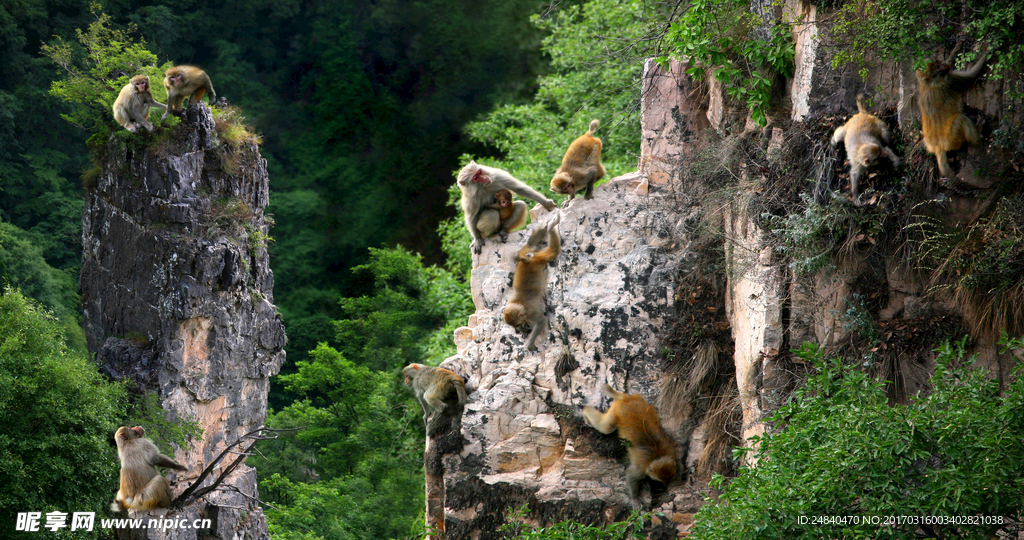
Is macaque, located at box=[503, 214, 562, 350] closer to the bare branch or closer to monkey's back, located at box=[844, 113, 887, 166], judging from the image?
the bare branch

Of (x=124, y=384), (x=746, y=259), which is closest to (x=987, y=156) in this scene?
(x=746, y=259)

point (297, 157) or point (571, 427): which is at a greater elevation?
point (297, 157)


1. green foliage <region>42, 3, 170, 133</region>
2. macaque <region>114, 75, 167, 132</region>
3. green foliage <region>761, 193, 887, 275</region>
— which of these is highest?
green foliage <region>42, 3, 170, 133</region>

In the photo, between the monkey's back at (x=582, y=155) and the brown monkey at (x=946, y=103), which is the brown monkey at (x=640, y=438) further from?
the brown monkey at (x=946, y=103)

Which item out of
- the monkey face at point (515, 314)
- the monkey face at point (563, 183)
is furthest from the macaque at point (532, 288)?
the monkey face at point (563, 183)

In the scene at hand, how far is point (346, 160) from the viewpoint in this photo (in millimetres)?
27547

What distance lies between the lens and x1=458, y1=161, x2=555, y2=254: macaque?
7.15m

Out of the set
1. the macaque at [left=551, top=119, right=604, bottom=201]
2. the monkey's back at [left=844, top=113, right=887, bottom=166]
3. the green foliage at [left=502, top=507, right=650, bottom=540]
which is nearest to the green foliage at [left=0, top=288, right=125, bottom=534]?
the green foliage at [left=502, top=507, right=650, bottom=540]

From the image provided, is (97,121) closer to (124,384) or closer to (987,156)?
(124,384)

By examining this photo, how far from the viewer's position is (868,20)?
5.07 m

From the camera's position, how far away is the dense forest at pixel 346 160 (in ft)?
20.9

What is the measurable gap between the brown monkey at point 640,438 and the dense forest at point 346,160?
2.10 m

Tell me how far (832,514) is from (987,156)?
253cm

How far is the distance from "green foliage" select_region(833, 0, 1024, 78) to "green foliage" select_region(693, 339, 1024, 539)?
1792mm
